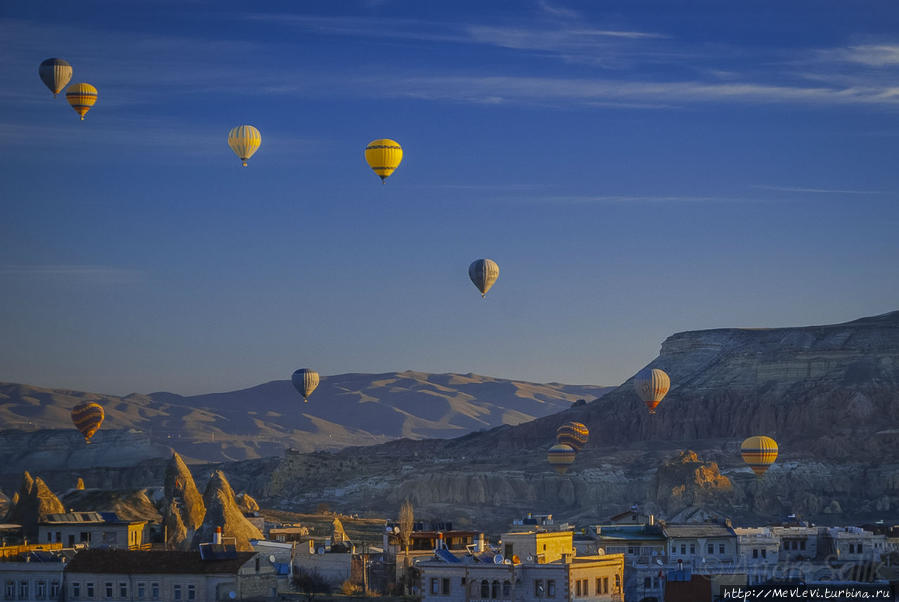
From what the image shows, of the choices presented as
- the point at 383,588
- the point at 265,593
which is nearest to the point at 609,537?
the point at 383,588

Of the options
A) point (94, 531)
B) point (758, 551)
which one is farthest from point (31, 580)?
point (758, 551)

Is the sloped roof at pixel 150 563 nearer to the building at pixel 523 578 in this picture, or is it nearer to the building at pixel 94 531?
the building at pixel 523 578

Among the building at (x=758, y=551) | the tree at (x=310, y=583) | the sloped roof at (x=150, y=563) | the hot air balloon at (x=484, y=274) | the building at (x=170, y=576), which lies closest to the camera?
Result: the building at (x=170, y=576)

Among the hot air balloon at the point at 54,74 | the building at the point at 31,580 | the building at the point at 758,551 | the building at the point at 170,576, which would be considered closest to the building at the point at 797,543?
the building at the point at 758,551

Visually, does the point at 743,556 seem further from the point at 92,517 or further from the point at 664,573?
the point at 92,517

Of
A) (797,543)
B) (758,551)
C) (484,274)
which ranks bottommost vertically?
(758,551)

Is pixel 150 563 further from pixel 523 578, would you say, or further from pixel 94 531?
pixel 94 531

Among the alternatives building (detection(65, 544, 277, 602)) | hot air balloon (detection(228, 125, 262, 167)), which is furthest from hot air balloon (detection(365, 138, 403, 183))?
building (detection(65, 544, 277, 602))
